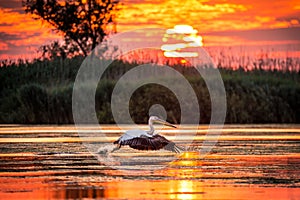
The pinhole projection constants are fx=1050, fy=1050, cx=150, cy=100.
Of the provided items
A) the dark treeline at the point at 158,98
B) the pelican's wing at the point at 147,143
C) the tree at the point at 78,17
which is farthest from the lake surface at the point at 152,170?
the tree at the point at 78,17

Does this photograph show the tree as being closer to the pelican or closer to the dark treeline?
the dark treeline

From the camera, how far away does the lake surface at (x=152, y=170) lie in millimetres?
14344

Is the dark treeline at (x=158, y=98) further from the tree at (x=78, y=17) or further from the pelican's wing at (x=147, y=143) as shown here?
the pelican's wing at (x=147, y=143)

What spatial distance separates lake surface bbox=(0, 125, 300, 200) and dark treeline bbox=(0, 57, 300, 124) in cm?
798

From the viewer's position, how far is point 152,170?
682 inches

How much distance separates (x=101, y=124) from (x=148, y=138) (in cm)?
1393

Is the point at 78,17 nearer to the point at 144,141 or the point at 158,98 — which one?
the point at 158,98

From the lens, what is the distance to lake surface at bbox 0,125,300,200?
1434 centimetres

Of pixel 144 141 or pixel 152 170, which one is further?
pixel 144 141

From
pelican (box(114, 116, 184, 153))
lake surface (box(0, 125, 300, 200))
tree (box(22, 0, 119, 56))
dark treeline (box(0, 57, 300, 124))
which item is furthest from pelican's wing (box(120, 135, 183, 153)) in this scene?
tree (box(22, 0, 119, 56))

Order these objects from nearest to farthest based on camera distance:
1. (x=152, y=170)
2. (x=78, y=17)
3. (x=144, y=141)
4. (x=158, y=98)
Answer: (x=152, y=170) < (x=144, y=141) < (x=158, y=98) < (x=78, y=17)

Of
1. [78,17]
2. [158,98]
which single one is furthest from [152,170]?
[78,17]

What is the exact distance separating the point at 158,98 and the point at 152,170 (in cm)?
1796

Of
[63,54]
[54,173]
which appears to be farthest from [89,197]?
[63,54]
